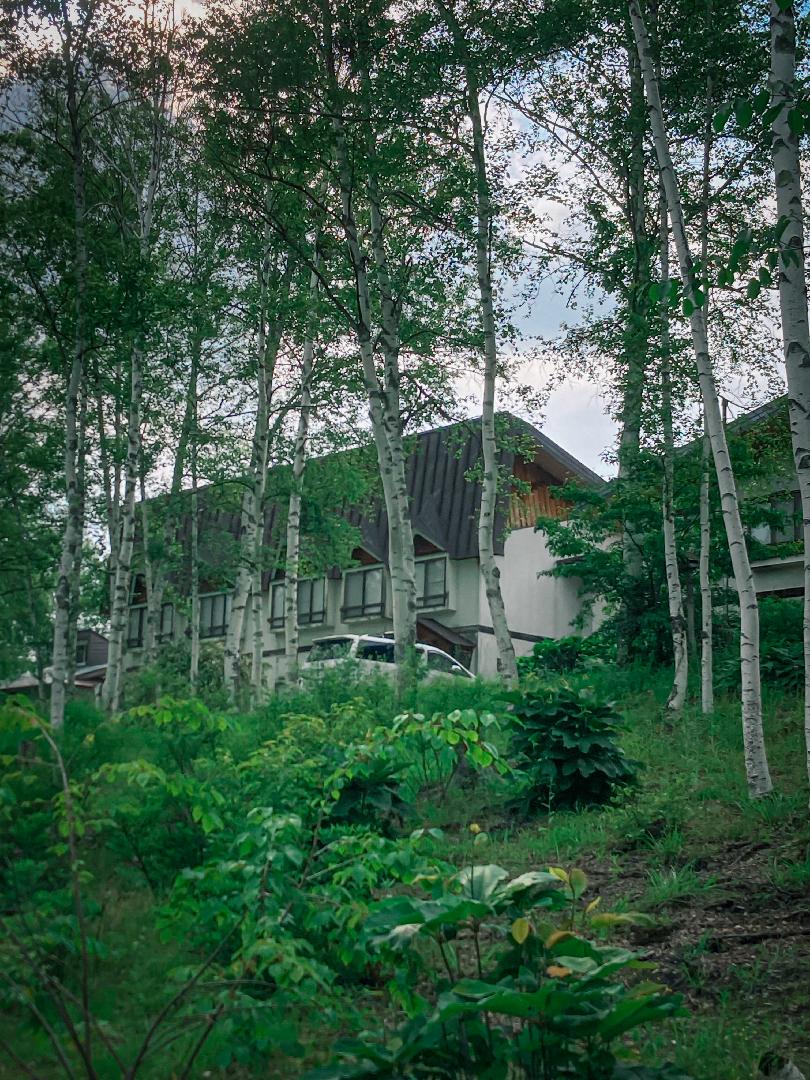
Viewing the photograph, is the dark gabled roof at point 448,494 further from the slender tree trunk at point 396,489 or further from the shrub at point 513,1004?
the shrub at point 513,1004

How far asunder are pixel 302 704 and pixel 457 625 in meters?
24.9

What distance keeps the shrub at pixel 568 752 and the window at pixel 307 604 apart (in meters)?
31.7

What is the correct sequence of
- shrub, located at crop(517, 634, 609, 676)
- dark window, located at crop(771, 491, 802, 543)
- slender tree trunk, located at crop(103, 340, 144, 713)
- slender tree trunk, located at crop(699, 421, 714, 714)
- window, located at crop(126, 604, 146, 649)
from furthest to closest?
window, located at crop(126, 604, 146, 649) → shrub, located at crop(517, 634, 609, 676) → dark window, located at crop(771, 491, 802, 543) → slender tree trunk, located at crop(103, 340, 144, 713) → slender tree trunk, located at crop(699, 421, 714, 714)

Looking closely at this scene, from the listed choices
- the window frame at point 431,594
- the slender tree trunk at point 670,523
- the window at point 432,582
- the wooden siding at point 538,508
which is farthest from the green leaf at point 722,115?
the wooden siding at point 538,508

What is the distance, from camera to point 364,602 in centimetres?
4069

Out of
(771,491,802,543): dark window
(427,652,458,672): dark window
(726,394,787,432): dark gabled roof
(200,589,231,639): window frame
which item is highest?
(726,394,787,432): dark gabled roof

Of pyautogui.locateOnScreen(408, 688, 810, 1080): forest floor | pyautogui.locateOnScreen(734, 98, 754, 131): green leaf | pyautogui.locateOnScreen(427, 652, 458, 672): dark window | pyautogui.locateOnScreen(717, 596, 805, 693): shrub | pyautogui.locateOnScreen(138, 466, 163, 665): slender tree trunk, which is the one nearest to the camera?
pyautogui.locateOnScreen(734, 98, 754, 131): green leaf

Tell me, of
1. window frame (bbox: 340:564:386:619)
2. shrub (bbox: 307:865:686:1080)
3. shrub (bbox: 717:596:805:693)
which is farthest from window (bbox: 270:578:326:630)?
shrub (bbox: 307:865:686:1080)

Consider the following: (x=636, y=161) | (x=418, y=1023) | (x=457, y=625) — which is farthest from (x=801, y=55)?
(x=457, y=625)

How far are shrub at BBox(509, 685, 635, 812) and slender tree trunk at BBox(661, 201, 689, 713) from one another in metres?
4.84

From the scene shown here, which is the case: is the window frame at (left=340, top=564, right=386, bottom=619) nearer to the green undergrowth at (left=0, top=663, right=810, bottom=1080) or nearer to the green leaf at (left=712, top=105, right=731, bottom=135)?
the green undergrowth at (left=0, top=663, right=810, bottom=1080)

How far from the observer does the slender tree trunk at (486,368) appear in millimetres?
14539

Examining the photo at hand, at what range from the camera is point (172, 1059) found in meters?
4.27

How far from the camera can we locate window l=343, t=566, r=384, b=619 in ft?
132
